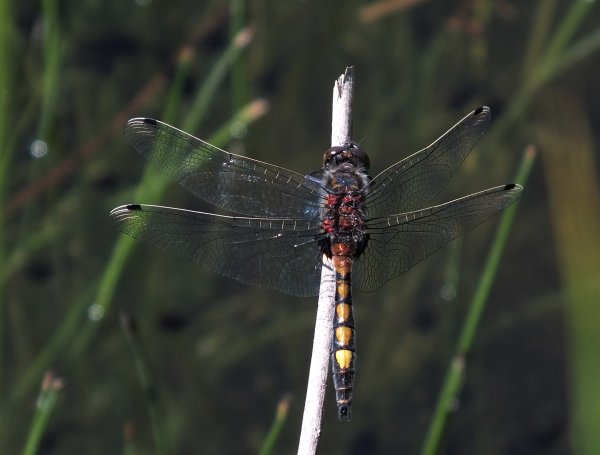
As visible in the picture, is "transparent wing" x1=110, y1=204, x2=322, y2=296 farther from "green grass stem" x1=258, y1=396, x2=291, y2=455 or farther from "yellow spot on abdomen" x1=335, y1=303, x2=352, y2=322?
"green grass stem" x1=258, y1=396, x2=291, y2=455

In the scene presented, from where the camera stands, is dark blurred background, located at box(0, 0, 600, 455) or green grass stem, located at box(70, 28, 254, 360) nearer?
green grass stem, located at box(70, 28, 254, 360)

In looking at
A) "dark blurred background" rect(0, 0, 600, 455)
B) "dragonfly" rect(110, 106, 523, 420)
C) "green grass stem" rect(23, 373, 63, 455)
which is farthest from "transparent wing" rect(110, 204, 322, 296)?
"dark blurred background" rect(0, 0, 600, 455)

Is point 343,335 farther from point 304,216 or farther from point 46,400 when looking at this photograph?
point 46,400

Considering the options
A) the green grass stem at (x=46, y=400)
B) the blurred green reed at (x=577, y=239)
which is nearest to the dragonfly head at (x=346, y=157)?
the blurred green reed at (x=577, y=239)

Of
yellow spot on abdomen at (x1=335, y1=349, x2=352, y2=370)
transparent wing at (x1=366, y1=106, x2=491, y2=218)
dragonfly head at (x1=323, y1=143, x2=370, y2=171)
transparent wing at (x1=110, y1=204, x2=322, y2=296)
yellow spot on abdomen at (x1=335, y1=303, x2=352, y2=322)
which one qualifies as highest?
transparent wing at (x1=366, y1=106, x2=491, y2=218)

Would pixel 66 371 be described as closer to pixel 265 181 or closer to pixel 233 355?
pixel 233 355

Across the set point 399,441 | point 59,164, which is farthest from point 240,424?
point 59,164
